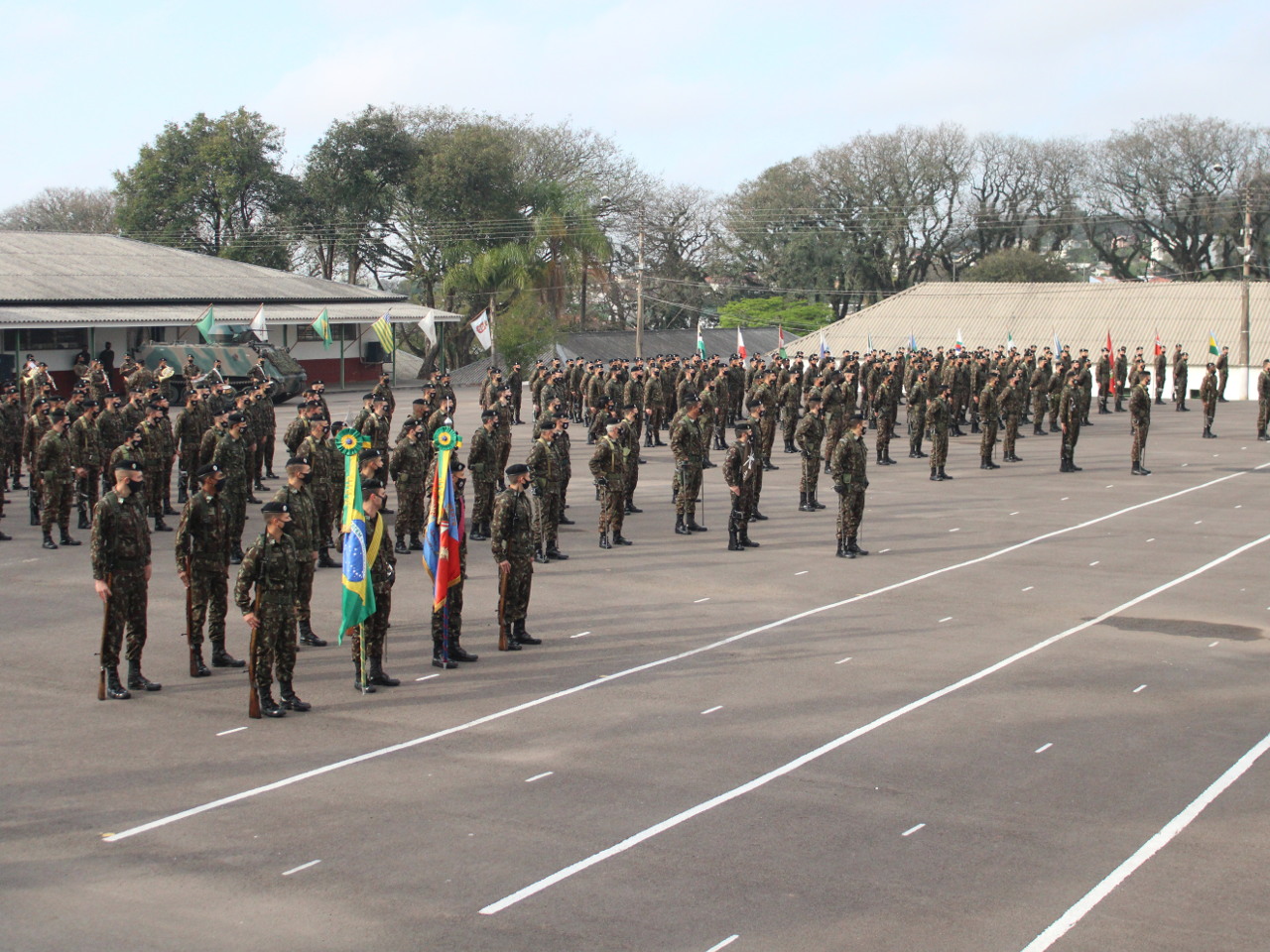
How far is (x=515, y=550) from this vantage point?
12.1 m

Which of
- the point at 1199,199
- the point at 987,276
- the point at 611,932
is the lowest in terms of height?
the point at 611,932

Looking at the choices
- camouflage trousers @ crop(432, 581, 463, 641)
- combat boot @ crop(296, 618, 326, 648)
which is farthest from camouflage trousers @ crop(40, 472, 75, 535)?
camouflage trousers @ crop(432, 581, 463, 641)

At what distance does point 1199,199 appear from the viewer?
→ 7669cm

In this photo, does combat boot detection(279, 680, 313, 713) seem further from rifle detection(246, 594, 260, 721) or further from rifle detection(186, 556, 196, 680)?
Result: rifle detection(186, 556, 196, 680)

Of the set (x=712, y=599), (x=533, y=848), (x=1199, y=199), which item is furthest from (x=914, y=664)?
(x=1199, y=199)

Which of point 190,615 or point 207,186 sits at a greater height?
point 207,186

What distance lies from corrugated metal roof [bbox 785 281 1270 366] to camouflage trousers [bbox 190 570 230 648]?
132 feet

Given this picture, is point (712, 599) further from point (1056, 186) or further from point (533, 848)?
point (1056, 186)

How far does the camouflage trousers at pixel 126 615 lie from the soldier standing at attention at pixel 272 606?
3.93 ft

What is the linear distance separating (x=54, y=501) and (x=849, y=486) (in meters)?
9.78

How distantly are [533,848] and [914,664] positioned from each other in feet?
16.9

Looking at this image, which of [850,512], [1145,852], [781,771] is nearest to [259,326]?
[850,512]

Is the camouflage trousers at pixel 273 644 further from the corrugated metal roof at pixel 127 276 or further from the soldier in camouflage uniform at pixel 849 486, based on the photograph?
the corrugated metal roof at pixel 127 276

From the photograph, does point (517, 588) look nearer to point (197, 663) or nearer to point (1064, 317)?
point (197, 663)
